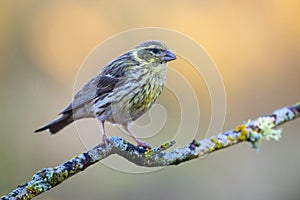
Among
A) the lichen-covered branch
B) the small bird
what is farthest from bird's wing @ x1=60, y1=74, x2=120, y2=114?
the lichen-covered branch

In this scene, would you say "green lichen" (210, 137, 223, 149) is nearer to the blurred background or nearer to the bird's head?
the bird's head

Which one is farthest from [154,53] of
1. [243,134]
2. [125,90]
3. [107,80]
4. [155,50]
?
[243,134]

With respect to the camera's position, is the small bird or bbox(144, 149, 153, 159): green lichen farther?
the small bird

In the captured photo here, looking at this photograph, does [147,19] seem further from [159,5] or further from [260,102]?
[260,102]

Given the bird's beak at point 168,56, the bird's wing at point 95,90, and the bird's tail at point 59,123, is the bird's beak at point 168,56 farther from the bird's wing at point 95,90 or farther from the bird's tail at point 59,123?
the bird's tail at point 59,123

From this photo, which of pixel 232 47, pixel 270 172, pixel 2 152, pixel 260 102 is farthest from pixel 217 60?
pixel 2 152

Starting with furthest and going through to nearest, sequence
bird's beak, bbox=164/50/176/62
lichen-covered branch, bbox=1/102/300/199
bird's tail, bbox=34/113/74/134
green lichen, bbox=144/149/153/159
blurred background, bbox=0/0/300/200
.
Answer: blurred background, bbox=0/0/300/200 < bird's tail, bbox=34/113/74/134 < bird's beak, bbox=164/50/176/62 < green lichen, bbox=144/149/153/159 < lichen-covered branch, bbox=1/102/300/199

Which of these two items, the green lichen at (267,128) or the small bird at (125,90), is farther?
the small bird at (125,90)

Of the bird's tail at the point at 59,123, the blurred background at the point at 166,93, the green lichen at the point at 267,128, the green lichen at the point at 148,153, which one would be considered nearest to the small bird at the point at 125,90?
the bird's tail at the point at 59,123
